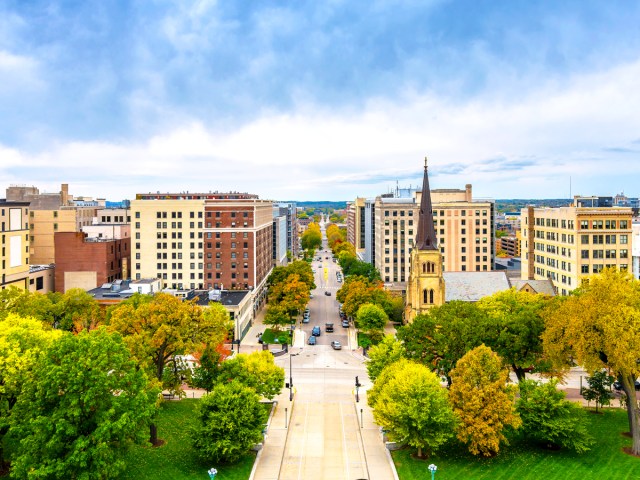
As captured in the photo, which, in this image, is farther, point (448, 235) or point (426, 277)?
point (448, 235)

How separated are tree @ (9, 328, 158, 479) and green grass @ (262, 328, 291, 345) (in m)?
54.3

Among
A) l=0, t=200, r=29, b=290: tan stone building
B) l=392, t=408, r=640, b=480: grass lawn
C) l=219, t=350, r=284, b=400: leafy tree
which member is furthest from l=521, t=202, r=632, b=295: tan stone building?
l=0, t=200, r=29, b=290: tan stone building

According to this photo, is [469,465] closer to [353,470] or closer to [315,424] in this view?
[353,470]

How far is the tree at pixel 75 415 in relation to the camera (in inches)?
1270

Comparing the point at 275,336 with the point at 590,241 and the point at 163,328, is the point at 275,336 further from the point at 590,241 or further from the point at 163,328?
the point at 590,241

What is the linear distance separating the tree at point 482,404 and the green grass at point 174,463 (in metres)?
17.5

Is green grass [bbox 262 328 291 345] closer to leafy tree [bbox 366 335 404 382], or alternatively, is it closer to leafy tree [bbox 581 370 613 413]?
leafy tree [bbox 366 335 404 382]

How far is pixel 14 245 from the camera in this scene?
86625 mm

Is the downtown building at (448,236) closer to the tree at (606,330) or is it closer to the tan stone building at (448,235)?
the tan stone building at (448,235)

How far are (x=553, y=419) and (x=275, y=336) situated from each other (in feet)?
189

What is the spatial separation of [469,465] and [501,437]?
345cm

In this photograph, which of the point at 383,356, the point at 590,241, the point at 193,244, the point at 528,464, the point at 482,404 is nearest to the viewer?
the point at 482,404

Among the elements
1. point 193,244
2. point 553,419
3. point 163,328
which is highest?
point 193,244

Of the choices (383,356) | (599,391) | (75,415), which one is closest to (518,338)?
(599,391)
